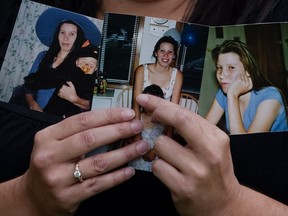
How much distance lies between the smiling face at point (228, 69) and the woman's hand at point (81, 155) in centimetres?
17

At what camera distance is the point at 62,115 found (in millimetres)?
852

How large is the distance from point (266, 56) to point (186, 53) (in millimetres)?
146

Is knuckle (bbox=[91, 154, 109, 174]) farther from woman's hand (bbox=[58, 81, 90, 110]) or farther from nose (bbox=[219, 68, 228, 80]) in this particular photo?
nose (bbox=[219, 68, 228, 80])

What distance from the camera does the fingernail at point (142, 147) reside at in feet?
2.49

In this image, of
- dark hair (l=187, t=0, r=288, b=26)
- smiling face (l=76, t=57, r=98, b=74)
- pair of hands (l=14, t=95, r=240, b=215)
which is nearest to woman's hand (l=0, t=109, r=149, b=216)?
pair of hands (l=14, t=95, r=240, b=215)

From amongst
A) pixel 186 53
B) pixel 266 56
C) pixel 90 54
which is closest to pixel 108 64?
pixel 90 54

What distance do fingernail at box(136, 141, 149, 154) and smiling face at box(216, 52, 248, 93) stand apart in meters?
0.18

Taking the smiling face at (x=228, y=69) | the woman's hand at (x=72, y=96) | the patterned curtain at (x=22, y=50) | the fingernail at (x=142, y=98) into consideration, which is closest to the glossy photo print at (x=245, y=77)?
the smiling face at (x=228, y=69)

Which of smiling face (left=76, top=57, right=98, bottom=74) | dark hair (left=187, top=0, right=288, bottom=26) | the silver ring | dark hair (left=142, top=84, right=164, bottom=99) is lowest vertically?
the silver ring

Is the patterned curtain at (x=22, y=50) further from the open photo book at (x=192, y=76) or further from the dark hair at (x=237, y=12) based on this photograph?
the dark hair at (x=237, y=12)

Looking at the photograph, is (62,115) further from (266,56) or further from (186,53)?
(266,56)

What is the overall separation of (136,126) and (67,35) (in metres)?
0.24

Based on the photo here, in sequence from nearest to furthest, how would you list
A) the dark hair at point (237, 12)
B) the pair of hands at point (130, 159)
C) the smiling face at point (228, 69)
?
the pair of hands at point (130, 159)
the smiling face at point (228, 69)
the dark hair at point (237, 12)

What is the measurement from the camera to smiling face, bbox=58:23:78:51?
85cm
